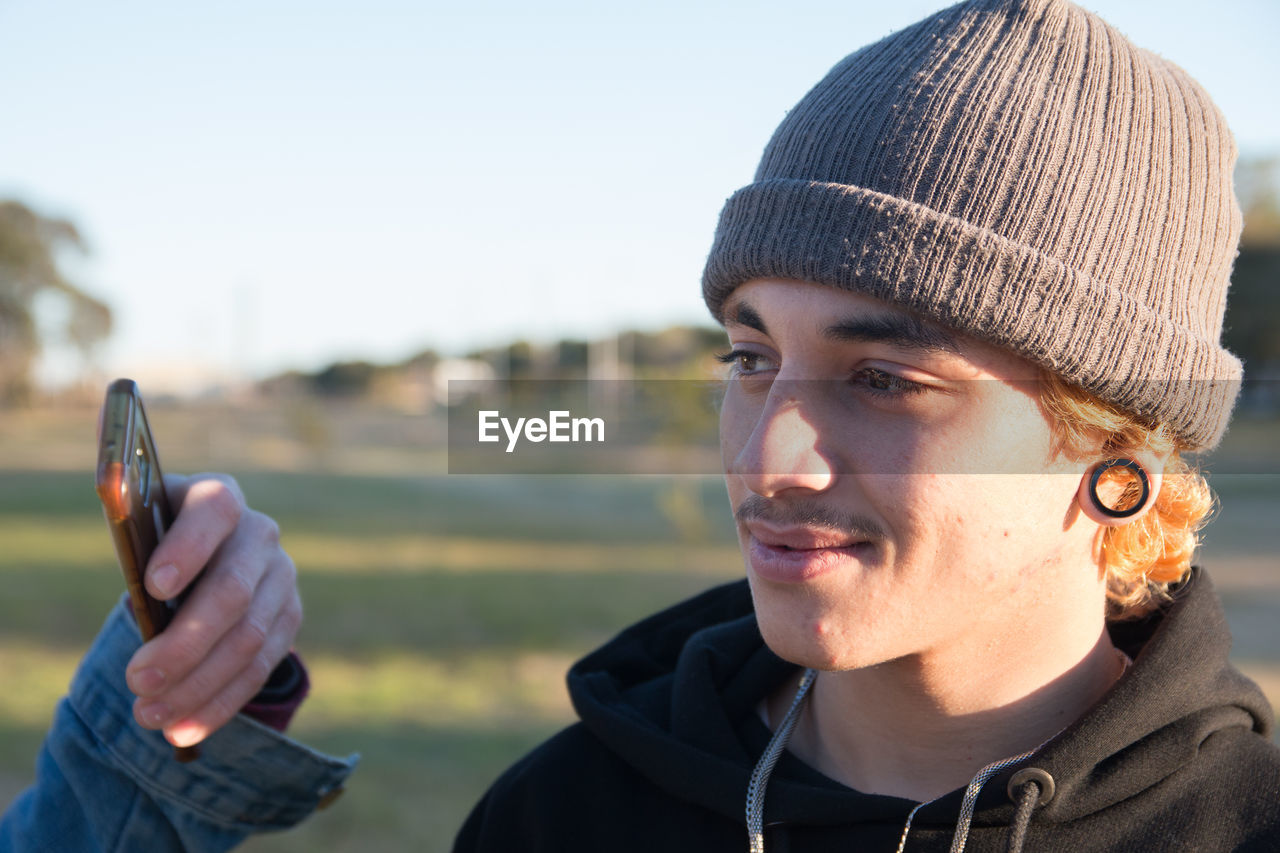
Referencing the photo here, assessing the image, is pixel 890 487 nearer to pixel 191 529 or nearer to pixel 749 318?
pixel 749 318

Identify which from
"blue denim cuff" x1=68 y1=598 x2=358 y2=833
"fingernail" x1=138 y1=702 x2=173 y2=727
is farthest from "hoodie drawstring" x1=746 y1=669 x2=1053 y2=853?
"fingernail" x1=138 y1=702 x2=173 y2=727

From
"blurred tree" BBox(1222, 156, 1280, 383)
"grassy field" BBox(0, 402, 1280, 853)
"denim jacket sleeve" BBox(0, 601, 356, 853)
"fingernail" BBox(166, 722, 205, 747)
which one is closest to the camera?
"fingernail" BBox(166, 722, 205, 747)

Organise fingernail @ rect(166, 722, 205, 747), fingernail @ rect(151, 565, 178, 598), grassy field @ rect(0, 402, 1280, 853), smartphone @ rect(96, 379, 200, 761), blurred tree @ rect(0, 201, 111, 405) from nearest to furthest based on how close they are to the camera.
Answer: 1. smartphone @ rect(96, 379, 200, 761)
2. fingernail @ rect(151, 565, 178, 598)
3. fingernail @ rect(166, 722, 205, 747)
4. grassy field @ rect(0, 402, 1280, 853)
5. blurred tree @ rect(0, 201, 111, 405)

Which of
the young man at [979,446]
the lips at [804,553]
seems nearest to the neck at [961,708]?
the young man at [979,446]

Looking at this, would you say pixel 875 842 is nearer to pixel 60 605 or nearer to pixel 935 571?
pixel 935 571

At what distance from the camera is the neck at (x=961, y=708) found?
167 cm

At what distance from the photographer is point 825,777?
1729 mm

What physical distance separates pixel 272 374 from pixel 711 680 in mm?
59144

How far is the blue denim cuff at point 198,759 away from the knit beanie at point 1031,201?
132 centimetres

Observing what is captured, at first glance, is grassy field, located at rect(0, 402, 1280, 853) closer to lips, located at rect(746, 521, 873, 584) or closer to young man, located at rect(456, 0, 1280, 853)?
young man, located at rect(456, 0, 1280, 853)

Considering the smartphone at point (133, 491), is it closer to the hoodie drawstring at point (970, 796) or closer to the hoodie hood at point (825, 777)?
the hoodie hood at point (825, 777)

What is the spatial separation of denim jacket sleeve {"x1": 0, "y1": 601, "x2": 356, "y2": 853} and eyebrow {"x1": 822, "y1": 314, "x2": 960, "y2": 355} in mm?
1357

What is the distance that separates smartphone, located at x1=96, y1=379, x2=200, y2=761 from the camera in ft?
4.73

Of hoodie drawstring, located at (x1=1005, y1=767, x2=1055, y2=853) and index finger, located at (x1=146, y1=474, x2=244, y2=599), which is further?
index finger, located at (x1=146, y1=474, x2=244, y2=599)
